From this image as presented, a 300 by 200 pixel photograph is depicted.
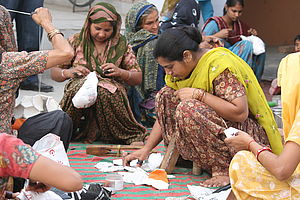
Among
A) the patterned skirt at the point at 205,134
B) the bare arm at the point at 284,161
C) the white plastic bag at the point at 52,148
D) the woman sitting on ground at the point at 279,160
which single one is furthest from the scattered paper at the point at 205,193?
the white plastic bag at the point at 52,148

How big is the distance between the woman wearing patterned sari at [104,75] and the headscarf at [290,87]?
224cm

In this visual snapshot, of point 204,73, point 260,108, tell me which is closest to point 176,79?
point 204,73

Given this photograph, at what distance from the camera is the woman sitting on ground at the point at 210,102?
145 inches

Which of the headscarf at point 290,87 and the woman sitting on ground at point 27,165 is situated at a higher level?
the headscarf at point 290,87

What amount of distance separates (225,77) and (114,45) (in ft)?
5.08

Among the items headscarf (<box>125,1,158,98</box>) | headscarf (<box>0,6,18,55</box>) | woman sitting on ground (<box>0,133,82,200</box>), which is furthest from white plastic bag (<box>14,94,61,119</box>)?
woman sitting on ground (<box>0,133,82,200</box>)

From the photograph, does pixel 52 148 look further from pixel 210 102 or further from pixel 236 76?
pixel 236 76

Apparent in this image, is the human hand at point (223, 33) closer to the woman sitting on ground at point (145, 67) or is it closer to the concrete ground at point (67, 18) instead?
the woman sitting on ground at point (145, 67)

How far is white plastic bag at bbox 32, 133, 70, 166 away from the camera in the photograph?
3.11 metres

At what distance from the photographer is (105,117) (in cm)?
489

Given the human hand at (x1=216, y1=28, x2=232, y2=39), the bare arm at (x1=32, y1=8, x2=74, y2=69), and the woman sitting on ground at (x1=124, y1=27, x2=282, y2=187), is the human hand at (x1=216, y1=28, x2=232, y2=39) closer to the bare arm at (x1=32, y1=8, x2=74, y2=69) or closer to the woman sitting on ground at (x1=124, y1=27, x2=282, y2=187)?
the woman sitting on ground at (x1=124, y1=27, x2=282, y2=187)

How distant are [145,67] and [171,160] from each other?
1.87 m

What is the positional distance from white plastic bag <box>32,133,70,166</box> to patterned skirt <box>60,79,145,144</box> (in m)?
1.53

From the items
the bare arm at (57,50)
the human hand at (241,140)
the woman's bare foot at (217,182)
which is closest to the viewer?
the human hand at (241,140)
